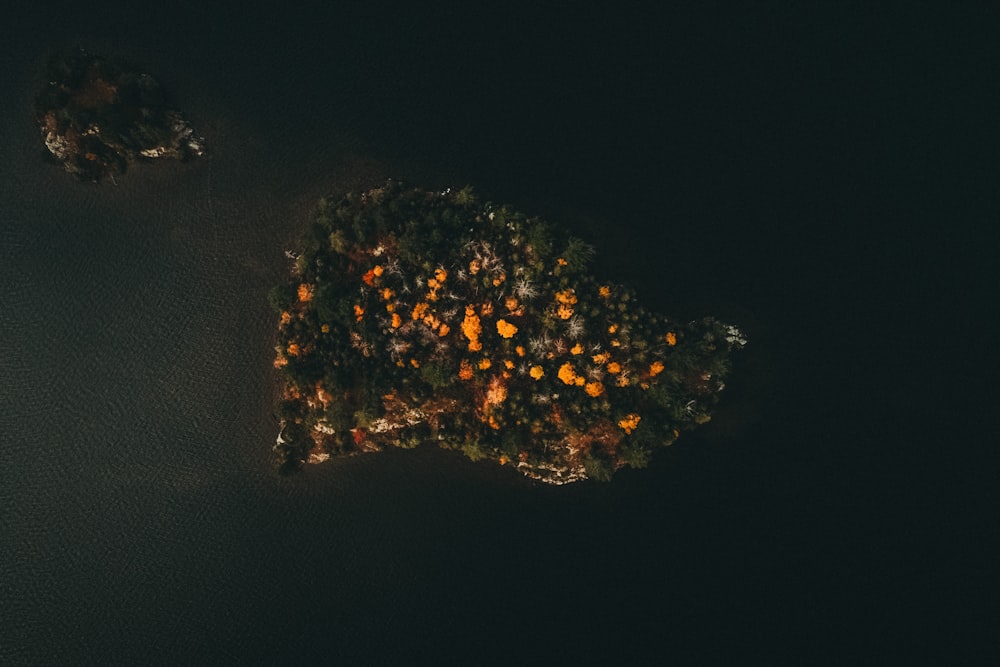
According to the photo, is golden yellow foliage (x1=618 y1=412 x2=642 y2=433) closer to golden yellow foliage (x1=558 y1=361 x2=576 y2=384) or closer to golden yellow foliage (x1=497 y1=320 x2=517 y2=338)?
golden yellow foliage (x1=558 y1=361 x2=576 y2=384)

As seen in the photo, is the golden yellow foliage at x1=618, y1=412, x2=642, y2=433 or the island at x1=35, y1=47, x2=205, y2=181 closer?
the golden yellow foliage at x1=618, y1=412, x2=642, y2=433

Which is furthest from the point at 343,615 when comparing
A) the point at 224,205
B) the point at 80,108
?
the point at 80,108

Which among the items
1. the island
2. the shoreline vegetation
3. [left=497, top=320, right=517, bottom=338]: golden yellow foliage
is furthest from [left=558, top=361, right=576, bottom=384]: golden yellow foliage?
the island

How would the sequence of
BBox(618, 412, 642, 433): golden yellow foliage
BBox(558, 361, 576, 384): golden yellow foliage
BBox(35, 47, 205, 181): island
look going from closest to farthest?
BBox(558, 361, 576, 384): golden yellow foliage, BBox(618, 412, 642, 433): golden yellow foliage, BBox(35, 47, 205, 181): island

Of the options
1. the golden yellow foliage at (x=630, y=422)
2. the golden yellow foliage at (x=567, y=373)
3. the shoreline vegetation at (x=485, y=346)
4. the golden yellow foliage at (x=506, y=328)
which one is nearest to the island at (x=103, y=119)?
the shoreline vegetation at (x=485, y=346)

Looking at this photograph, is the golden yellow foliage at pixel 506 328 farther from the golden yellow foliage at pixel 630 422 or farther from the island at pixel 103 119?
the island at pixel 103 119
